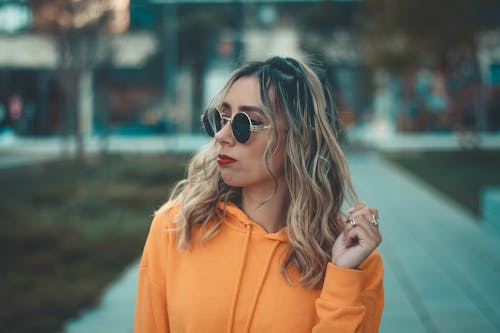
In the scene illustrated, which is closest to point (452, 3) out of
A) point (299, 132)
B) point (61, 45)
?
point (61, 45)

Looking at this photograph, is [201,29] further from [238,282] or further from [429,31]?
[238,282]

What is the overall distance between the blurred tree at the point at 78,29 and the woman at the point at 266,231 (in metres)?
13.6

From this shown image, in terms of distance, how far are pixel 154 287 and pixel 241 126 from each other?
58 centimetres

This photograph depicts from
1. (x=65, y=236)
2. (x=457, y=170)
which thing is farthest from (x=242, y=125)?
(x=457, y=170)

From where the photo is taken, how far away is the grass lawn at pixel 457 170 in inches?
489

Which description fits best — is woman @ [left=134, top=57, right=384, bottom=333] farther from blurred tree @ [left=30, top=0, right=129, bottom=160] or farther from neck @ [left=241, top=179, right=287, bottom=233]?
blurred tree @ [left=30, top=0, right=129, bottom=160]

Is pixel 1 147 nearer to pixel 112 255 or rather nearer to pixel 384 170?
pixel 384 170

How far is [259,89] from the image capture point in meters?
1.86

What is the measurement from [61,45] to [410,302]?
41.3 ft

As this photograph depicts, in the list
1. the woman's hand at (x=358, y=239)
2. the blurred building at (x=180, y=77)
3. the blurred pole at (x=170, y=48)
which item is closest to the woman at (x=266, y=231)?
the woman's hand at (x=358, y=239)

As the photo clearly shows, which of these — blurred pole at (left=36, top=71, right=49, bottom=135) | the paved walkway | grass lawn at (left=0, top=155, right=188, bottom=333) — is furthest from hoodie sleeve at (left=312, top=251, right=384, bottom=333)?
blurred pole at (left=36, top=71, right=49, bottom=135)

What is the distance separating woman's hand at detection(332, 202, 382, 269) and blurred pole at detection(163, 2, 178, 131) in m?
31.7

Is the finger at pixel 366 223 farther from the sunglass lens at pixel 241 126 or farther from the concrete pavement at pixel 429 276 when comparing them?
the concrete pavement at pixel 429 276

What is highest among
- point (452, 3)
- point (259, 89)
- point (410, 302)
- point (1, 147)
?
point (452, 3)
